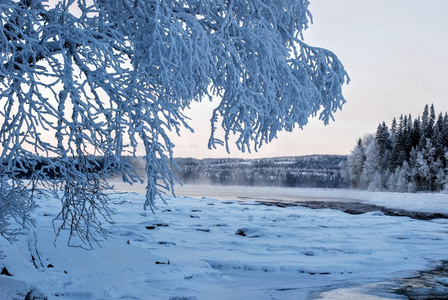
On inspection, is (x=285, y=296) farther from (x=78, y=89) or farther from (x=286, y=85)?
(x=78, y=89)

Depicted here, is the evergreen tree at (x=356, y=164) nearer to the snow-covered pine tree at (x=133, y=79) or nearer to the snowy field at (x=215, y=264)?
the snowy field at (x=215, y=264)

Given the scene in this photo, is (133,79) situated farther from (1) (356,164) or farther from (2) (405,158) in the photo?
(1) (356,164)

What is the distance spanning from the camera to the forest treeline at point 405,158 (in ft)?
180

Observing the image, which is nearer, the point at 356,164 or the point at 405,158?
the point at 405,158

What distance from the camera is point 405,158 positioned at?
60844mm

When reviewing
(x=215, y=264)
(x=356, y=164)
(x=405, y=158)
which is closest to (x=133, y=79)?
(x=215, y=264)

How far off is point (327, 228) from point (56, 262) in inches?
291

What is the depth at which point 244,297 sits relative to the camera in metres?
5.13

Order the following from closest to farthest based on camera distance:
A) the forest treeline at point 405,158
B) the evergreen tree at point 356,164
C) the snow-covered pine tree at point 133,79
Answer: the snow-covered pine tree at point 133,79
the forest treeline at point 405,158
the evergreen tree at point 356,164

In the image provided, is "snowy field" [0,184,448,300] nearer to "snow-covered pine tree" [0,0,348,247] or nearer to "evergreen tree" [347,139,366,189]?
"snow-covered pine tree" [0,0,348,247]

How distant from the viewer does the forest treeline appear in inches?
2160

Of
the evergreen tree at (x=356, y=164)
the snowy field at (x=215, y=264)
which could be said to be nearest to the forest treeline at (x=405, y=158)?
the evergreen tree at (x=356, y=164)

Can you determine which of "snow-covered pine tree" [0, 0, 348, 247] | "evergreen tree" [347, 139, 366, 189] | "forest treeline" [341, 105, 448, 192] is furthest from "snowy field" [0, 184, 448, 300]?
"evergreen tree" [347, 139, 366, 189]

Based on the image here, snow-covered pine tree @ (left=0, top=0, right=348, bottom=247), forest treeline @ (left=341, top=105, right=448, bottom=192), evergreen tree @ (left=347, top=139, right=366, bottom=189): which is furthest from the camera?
evergreen tree @ (left=347, top=139, right=366, bottom=189)
